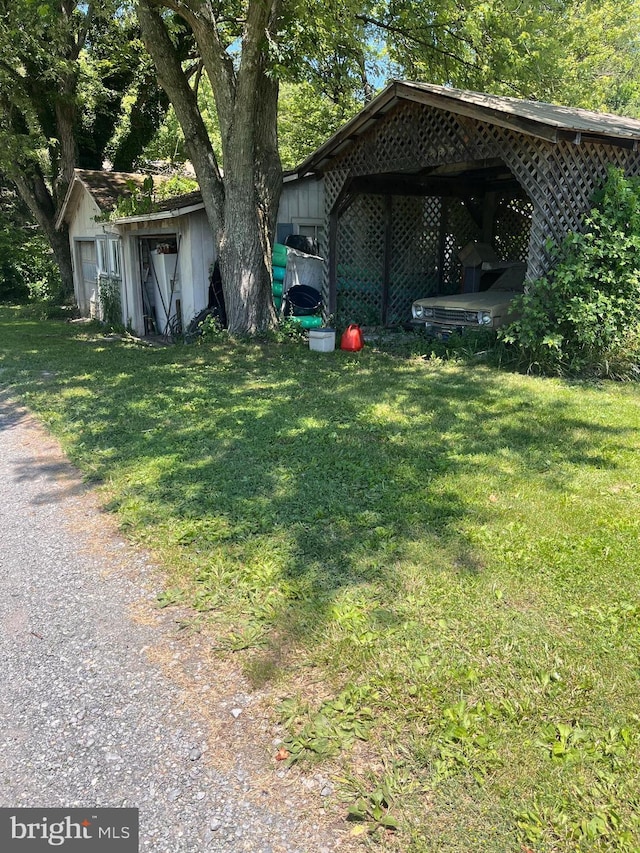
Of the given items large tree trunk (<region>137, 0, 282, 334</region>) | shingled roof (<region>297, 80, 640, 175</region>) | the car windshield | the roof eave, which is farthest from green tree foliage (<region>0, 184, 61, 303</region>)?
the car windshield

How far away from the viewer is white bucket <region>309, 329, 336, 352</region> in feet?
32.9

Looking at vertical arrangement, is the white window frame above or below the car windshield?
above

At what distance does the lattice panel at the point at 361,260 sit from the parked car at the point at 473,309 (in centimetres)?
202

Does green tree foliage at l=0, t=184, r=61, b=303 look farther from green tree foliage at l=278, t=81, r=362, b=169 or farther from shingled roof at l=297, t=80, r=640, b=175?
shingled roof at l=297, t=80, r=640, b=175

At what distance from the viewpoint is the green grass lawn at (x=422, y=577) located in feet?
7.41

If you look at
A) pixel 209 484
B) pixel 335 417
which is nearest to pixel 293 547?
pixel 209 484

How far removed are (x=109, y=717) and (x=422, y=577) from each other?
1650mm

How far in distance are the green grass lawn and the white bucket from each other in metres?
2.96

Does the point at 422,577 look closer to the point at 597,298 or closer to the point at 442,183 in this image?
the point at 597,298

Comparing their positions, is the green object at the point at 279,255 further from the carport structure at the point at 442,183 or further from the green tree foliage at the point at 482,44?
the green tree foliage at the point at 482,44

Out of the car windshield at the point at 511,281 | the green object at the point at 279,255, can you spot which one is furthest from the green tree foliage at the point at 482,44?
the car windshield at the point at 511,281

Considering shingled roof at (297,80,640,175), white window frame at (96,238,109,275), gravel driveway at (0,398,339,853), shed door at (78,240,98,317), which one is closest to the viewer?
gravel driveway at (0,398,339,853)

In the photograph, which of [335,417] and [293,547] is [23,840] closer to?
[293,547]

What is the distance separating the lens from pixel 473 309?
955cm
